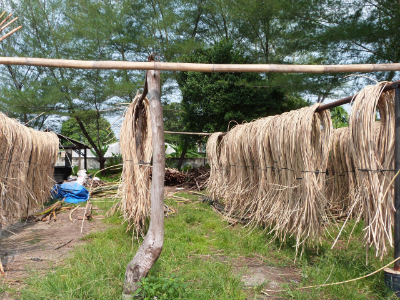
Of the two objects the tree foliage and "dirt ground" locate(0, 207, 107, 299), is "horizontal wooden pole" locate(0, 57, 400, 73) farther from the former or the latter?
the tree foliage

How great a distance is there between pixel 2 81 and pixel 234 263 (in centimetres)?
1632

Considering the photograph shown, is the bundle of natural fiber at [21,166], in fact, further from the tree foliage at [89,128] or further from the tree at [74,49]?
the tree at [74,49]

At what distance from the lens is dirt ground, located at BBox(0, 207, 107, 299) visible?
3.03 meters

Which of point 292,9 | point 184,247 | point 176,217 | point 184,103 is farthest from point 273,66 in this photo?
point 184,103

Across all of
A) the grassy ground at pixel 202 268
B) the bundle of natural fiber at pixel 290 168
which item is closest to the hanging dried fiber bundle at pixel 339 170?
the grassy ground at pixel 202 268

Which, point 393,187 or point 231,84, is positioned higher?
point 231,84

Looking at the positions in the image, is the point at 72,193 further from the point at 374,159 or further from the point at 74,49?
the point at 74,49

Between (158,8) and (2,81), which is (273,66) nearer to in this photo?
(158,8)

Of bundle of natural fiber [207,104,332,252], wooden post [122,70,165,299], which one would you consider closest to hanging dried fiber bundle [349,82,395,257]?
bundle of natural fiber [207,104,332,252]

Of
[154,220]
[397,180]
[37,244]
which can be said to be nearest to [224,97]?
[37,244]

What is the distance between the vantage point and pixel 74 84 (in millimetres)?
13258

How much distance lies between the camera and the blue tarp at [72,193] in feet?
23.0

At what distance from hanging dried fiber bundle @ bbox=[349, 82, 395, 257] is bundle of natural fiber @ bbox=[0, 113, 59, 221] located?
12.3 ft

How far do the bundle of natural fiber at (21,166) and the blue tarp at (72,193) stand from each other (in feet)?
1.49
